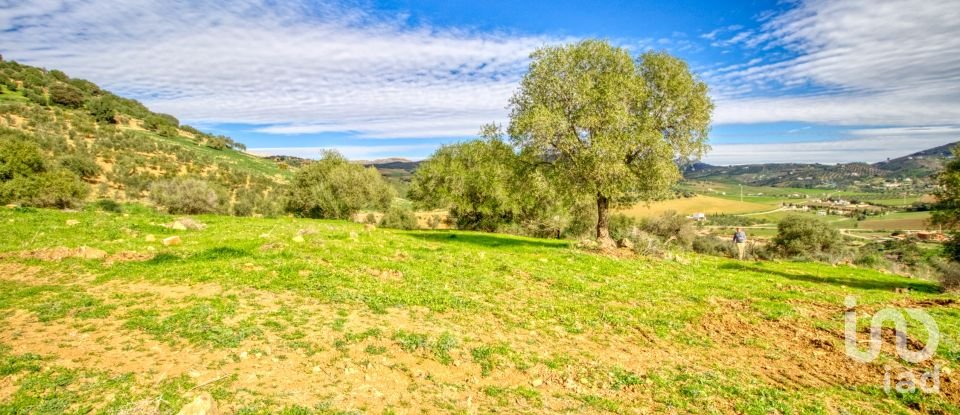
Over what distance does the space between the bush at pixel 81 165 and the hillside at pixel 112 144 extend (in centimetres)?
10

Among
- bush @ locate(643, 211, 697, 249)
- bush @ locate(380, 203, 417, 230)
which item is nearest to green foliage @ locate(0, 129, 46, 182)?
bush @ locate(380, 203, 417, 230)

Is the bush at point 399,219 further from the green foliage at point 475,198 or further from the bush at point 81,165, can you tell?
the bush at point 81,165

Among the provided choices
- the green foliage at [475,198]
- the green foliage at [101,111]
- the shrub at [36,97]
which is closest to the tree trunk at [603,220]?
the green foliage at [475,198]

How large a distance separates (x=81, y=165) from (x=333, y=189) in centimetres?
3465

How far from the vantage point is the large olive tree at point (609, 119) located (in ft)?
75.1

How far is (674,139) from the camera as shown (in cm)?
2475

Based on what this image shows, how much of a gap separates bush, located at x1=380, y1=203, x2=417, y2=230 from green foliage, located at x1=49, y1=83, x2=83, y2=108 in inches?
3343

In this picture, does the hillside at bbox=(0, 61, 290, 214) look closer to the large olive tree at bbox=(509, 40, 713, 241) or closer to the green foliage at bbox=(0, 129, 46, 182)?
the green foliage at bbox=(0, 129, 46, 182)

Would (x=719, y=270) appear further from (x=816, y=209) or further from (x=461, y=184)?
(x=816, y=209)

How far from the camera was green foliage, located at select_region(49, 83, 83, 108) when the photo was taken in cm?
8794

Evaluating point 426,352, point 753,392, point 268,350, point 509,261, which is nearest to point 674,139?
point 509,261

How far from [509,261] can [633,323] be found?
25.7 feet

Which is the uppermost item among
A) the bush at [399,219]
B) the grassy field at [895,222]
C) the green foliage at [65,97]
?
the green foliage at [65,97]

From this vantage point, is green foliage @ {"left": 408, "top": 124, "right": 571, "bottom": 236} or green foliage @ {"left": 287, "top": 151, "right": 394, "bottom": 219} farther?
green foliage @ {"left": 287, "top": 151, "right": 394, "bottom": 219}
